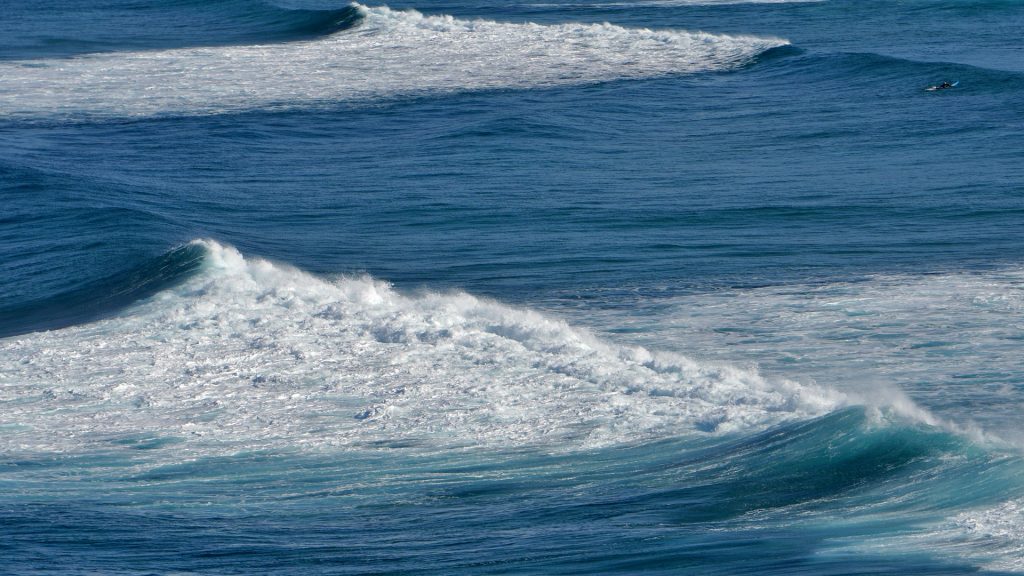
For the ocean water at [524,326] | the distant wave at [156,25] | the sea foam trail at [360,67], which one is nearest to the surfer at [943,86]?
the ocean water at [524,326]

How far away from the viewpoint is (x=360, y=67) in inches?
1460

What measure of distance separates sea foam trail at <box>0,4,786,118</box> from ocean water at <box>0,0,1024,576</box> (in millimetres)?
473

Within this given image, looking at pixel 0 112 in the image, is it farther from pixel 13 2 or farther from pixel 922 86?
pixel 13 2

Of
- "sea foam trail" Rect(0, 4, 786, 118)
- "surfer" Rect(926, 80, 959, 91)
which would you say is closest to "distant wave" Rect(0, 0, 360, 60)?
"sea foam trail" Rect(0, 4, 786, 118)

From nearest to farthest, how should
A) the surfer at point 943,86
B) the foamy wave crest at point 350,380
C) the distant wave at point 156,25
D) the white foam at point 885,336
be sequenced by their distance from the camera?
the foamy wave crest at point 350,380
the white foam at point 885,336
the surfer at point 943,86
the distant wave at point 156,25

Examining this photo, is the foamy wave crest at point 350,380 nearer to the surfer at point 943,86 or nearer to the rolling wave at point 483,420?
the rolling wave at point 483,420

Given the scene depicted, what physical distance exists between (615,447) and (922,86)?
19.4 meters

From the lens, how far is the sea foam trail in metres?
32.6

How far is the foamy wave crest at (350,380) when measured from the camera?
41.7 ft

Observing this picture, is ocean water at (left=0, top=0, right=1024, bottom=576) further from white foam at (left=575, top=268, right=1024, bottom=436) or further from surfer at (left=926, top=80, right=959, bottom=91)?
surfer at (left=926, top=80, right=959, bottom=91)

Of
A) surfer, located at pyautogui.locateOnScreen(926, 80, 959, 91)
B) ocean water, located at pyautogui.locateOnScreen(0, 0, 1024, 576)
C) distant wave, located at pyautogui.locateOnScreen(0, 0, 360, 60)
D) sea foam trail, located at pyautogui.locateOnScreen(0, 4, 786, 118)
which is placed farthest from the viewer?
distant wave, located at pyautogui.locateOnScreen(0, 0, 360, 60)

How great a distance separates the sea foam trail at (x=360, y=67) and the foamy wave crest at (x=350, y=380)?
15.4m

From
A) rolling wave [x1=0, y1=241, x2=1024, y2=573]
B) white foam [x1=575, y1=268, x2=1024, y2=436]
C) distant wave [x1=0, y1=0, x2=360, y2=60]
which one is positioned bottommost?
rolling wave [x1=0, y1=241, x2=1024, y2=573]

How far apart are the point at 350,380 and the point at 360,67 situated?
78.6 feet
